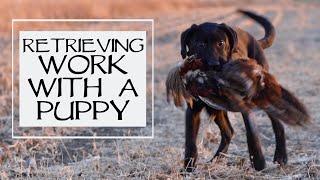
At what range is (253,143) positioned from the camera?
268 inches

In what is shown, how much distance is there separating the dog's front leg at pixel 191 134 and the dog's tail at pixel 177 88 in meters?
0.30

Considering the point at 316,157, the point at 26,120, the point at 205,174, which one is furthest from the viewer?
the point at 26,120

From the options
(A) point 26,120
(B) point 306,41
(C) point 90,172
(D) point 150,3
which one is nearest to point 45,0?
(D) point 150,3

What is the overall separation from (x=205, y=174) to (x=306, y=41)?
12848mm

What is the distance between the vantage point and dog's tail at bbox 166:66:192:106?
641 cm

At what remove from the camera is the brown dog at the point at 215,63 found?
645 centimetres

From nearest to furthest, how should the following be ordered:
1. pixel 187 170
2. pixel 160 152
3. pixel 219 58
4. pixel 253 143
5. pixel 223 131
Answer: pixel 219 58, pixel 253 143, pixel 187 170, pixel 223 131, pixel 160 152

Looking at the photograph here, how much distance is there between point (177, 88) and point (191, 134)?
0.59m

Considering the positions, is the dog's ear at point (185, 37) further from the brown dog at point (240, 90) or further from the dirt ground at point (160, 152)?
the dirt ground at point (160, 152)

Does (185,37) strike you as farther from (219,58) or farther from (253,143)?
(253,143)

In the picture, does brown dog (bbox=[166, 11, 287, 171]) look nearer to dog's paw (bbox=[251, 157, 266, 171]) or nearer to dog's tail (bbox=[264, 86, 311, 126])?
dog's paw (bbox=[251, 157, 266, 171])

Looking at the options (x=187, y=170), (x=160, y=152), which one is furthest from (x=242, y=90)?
(x=160, y=152)

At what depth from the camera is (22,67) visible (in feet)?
27.9

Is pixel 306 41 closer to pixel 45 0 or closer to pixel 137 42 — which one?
pixel 45 0
